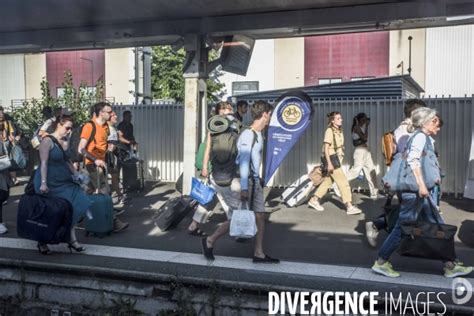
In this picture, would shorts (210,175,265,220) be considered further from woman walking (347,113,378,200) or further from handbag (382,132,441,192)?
woman walking (347,113,378,200)

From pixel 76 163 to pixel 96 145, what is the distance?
119 cm

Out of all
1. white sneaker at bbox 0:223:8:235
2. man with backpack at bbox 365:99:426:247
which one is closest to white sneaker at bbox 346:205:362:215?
man with backpack at bbox 365:99:426:247

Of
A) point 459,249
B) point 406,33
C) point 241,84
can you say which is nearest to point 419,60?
point 406,33

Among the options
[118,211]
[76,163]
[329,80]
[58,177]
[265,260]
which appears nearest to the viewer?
[265,260]

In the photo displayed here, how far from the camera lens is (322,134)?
12.4 meters

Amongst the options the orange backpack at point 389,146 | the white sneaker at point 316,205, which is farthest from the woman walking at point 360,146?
the orange backpack at point 389,146

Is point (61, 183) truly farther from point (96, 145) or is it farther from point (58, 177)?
point (96, 145)

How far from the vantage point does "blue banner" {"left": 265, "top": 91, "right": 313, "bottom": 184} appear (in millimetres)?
9695

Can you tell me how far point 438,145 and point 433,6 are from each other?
3.49 meters

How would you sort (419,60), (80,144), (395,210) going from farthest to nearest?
(419,60) → (80,144) → (395,210)

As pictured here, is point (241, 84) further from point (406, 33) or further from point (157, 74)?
point (406, 33)

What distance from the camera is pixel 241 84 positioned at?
85.8 ft

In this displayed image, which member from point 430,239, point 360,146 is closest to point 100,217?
point 430,239

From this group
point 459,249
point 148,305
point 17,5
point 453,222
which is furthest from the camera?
point 17,5
